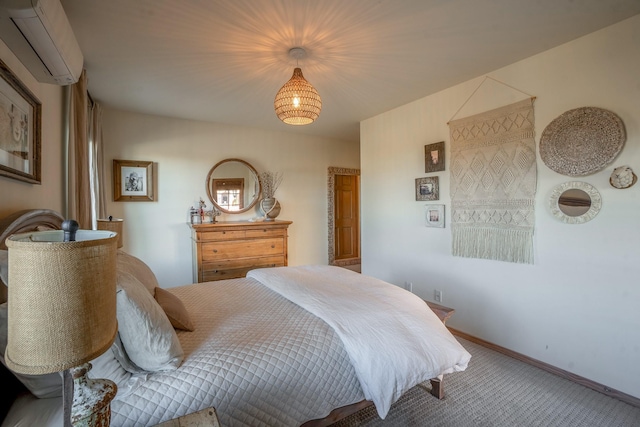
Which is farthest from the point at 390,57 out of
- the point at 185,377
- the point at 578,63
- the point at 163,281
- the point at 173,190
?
the point at 163,281

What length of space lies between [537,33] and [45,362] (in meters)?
3.06

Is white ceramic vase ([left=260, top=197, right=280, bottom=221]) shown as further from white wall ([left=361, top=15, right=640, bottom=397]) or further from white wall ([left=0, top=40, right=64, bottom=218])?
white wall ([left=0, top=40, right=64, bottom=218])

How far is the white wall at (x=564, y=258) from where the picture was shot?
2.01m

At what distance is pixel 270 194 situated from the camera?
15.1ft

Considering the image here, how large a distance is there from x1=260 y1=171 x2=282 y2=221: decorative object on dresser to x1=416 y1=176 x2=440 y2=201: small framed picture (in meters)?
2.08

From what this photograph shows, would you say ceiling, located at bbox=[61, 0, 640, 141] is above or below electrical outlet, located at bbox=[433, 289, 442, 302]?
above

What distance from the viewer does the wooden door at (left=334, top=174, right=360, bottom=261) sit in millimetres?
5793

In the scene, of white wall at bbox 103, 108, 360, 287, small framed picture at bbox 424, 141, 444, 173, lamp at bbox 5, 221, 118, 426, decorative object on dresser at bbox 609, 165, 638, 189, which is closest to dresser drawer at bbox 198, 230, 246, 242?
white wall at bbox 103, 108, 360, 287

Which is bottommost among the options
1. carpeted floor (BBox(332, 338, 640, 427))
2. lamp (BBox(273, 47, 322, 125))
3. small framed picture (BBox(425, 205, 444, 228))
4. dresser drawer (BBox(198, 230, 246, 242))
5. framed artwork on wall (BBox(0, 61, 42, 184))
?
carpeted floor (BBox(332, 338, 640, 427))

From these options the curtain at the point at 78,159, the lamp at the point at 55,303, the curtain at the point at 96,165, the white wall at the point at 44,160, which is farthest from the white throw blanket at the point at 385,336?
the curtain at the point at 96,165

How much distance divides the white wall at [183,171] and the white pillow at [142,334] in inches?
116

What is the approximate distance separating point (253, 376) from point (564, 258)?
2.44 meters

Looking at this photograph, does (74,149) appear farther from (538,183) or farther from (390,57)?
(538,183)

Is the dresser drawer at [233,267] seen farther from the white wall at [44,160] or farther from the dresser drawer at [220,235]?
the white wall at [44,160]
